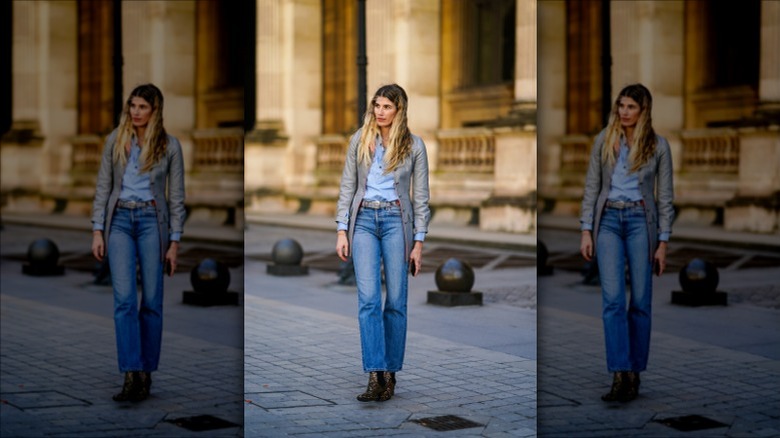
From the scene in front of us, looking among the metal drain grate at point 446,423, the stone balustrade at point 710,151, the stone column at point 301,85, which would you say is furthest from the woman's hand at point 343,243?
the stone column at point 301,85

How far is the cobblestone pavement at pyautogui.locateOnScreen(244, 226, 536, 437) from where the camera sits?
6164mm

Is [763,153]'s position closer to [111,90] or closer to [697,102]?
[697,102]

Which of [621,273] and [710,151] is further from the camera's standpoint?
[710,151]

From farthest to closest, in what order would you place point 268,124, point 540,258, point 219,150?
point 268,124 → point 219,150 → point 540,258

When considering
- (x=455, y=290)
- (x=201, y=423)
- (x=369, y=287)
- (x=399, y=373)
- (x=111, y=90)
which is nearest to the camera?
(x=201, y=423)

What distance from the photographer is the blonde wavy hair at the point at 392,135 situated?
6672mm

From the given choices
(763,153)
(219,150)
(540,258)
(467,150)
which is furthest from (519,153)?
(540,258)

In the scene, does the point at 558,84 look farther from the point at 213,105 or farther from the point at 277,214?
the point at 213,105

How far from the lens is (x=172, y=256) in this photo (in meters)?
5.74

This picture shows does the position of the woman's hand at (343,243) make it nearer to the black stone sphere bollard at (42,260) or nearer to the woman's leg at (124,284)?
the woman's leg at (124,284)

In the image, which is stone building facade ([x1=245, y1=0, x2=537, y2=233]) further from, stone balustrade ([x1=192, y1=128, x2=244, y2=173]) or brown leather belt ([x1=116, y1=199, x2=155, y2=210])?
stone balustrade ([x1=192, y1=128, x2=244, y2=173])

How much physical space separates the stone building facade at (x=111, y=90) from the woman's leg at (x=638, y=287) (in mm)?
2043

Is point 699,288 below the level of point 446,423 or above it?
above

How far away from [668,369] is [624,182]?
1.71 m
